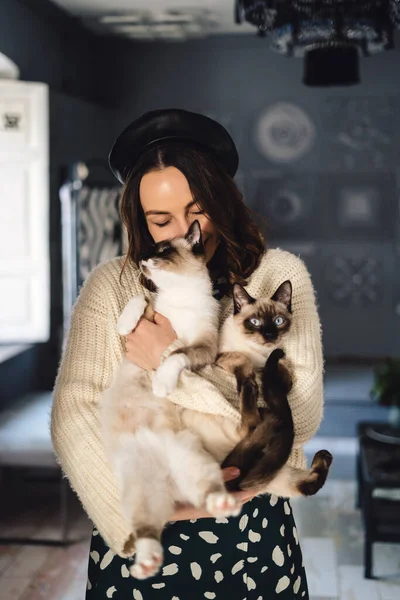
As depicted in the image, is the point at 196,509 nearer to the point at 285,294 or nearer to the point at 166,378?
the point at 166,378

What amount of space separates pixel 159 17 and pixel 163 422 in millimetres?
5194

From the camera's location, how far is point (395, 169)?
21.4ft

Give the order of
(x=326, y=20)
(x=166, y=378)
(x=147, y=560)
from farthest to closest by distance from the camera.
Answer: (x=326, y=20)
(x=166, y=378)
(x=147, y=560)

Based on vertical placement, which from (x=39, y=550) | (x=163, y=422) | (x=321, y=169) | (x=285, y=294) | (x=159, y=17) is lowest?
(x=39, y=550)

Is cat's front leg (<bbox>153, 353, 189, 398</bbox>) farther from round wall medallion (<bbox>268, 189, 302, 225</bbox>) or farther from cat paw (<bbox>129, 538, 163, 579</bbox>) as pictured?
round wall medallion (<bbox>268, 189, 302, 225</bbox>)

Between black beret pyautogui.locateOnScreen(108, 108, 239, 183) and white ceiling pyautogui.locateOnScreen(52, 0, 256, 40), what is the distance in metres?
4.26

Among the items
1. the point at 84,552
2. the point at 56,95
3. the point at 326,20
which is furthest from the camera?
the point at 56,95

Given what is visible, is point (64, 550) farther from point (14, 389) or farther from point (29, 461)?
point (14, 389)

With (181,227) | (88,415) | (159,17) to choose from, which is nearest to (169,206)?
(181,227)

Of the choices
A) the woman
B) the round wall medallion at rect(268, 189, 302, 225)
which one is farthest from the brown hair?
the round wall medallion at rect(268, 189, 302, 225)

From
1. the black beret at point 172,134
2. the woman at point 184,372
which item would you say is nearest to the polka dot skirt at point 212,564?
the woman at point 184,372

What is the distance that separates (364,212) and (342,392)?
1846 mm

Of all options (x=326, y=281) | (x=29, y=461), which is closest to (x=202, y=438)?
(x=29, y=461)

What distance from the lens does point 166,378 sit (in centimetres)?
133
